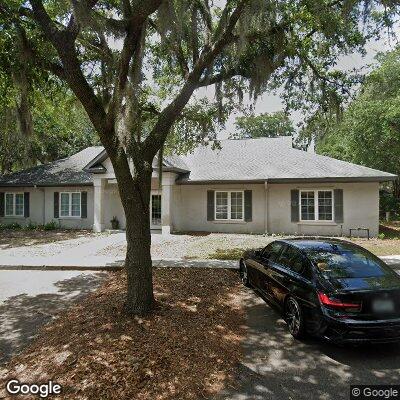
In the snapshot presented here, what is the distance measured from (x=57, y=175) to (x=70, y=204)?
216 cm

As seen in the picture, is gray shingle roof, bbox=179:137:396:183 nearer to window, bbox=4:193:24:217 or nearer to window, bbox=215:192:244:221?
window, bbox=215:192:244:221

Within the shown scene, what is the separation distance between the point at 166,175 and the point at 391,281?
44.7 feet

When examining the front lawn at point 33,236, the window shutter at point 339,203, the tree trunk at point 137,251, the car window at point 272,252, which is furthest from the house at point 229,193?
the tree trunk at point 137,251

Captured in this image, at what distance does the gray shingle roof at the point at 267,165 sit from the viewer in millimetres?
15945

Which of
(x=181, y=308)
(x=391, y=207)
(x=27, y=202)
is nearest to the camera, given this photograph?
(x=181, y=308)

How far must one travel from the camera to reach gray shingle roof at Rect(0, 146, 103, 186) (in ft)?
65.4

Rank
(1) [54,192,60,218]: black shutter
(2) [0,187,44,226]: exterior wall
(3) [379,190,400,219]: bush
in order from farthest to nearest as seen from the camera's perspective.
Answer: (3) [379,190,400,219]: bush < (2) [0,187,44,226]: exterior wall < (1) [54,192,60,218]: black shutter

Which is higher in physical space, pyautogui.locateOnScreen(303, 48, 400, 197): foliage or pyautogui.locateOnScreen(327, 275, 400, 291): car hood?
pyautogui.locateOnScreen(303, 48, 400, 197): foliage

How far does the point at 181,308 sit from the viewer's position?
6.37m

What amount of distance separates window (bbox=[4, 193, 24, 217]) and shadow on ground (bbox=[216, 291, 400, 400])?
797 inches

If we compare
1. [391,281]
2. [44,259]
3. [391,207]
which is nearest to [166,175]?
[44,259]

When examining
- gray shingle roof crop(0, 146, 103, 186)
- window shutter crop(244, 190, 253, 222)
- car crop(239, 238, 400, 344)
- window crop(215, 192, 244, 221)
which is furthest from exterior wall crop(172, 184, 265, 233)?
car crop(239, 238, 400, 344)

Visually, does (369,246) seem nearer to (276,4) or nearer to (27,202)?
(276,4)

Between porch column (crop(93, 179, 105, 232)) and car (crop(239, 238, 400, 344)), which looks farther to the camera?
porch column (crop(93, 179, 105, 232))
